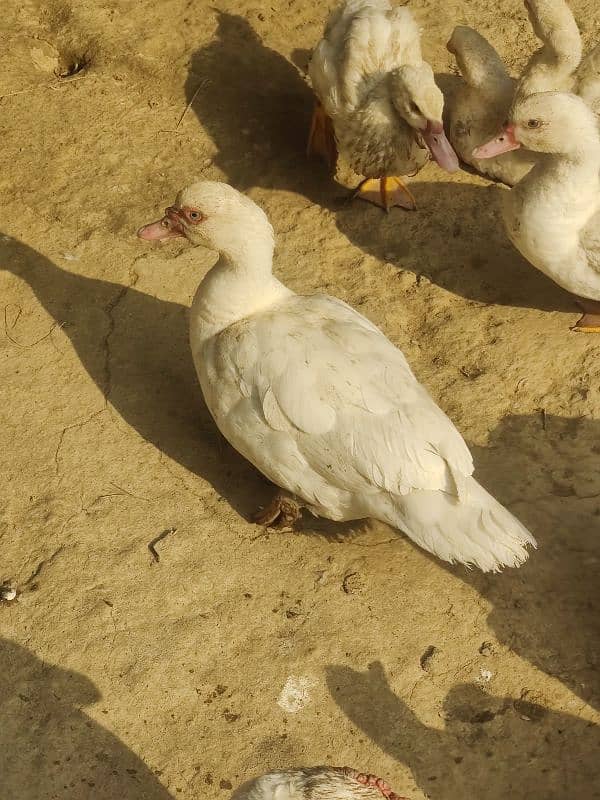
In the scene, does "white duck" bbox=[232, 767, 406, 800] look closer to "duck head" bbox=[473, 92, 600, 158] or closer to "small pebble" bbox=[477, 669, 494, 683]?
"small pebble" bbox=[477, 669, 494, 683]

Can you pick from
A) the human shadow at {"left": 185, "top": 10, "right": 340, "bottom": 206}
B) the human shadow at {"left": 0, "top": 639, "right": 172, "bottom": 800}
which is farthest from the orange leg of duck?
the human shadow at {"left": 0, "top": 639, "right": 172, "bottom": 800}

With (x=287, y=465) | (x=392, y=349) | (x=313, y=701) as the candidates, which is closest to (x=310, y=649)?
(x=313, y=701)

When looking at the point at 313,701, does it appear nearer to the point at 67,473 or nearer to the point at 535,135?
the point at 67,473

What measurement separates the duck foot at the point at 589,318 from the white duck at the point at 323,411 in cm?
156

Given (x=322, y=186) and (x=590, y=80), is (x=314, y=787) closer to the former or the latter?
(x=322, y=186)

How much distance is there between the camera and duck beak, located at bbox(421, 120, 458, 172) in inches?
211

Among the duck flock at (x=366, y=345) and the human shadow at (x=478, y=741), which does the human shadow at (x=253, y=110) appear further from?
the human shadow at (x=478, y=741)

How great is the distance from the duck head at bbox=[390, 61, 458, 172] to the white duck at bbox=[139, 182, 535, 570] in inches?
55.2

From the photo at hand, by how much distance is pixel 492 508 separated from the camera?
4.11m

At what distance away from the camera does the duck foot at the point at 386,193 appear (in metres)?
6.12

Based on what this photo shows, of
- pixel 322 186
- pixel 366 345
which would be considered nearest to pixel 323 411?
pixel 366 345

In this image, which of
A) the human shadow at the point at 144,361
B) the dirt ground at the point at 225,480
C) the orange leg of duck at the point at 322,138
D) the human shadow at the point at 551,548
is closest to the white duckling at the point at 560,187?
the dirt ground at the point at 225,480

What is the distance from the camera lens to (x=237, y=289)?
4.49 metres

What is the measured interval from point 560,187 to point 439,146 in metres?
0.71
